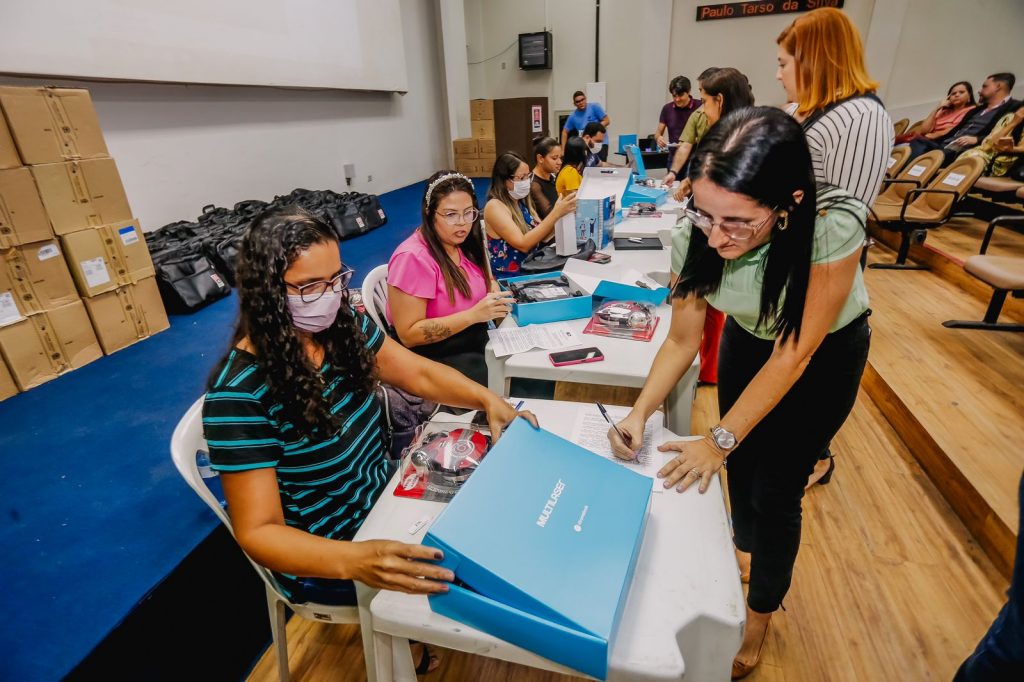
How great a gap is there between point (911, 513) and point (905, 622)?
22.3 inches

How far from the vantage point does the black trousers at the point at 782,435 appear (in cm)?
113

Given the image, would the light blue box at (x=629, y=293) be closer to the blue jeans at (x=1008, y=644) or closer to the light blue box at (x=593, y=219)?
the light blue box at (x=593, y=219)

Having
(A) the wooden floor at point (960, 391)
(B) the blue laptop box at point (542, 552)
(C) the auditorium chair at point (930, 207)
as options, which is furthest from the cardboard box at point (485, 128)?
(B) the blue laptop box at point (542, 552)

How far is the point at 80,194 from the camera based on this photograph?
2.74 m

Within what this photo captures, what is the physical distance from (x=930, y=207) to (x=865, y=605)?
164 inches

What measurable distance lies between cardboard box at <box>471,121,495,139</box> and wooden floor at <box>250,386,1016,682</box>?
365 inches

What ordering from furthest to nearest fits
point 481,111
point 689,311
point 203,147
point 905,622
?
1. point 481,111
2. point 203,147
3. point 905,622
4. point 689,311

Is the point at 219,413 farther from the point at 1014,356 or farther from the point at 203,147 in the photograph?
the point at 203,147

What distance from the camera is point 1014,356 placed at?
2740 millimetres

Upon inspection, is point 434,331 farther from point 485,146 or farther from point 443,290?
point 485,146

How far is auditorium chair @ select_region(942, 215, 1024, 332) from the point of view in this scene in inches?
105

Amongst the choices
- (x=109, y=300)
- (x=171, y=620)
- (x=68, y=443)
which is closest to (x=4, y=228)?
(x=109, y=300)

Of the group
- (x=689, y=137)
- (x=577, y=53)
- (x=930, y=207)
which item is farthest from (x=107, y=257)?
(x=577, y=53)

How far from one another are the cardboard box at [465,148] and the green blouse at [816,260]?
872 cm
